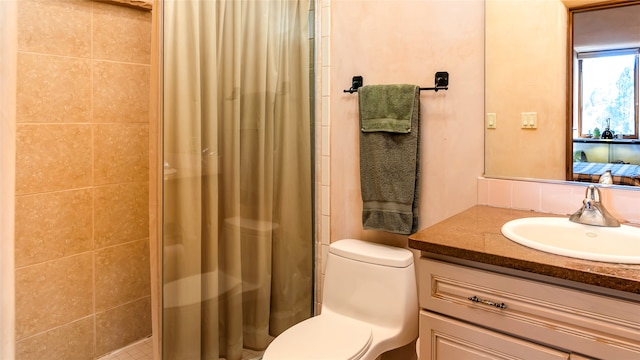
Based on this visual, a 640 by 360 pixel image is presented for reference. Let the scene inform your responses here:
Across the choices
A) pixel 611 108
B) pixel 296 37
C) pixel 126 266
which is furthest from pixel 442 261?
pixel 126 266

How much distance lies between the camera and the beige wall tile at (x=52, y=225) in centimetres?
185

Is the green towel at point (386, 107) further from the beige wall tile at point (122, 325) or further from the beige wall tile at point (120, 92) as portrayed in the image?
the beige wall tile at point (122, 325)

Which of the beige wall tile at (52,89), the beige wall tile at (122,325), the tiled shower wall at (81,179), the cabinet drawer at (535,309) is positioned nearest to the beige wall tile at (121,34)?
the tiled shower wall at (81,179)

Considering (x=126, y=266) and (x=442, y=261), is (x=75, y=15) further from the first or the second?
(x=442, y=261)

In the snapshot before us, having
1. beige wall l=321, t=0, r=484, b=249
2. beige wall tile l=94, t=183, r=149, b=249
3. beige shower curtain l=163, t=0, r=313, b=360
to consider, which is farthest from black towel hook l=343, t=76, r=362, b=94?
beige wall tile l=94, t=183, r=149, b=249

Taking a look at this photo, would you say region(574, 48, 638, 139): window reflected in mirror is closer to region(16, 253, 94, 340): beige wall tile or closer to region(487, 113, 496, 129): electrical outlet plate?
region(487, 113, 496, 129): electrical outlet plate

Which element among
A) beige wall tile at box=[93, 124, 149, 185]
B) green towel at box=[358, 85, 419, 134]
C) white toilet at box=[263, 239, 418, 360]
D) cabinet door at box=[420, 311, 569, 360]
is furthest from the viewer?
beige wall tile at box=[93, 124, 149, 185]

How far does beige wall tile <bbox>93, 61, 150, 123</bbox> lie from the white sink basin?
1.88 meters

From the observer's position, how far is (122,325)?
7.34 ft

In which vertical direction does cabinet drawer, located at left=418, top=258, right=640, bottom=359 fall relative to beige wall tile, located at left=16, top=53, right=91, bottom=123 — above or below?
below

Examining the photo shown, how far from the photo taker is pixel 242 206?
6.21 feet

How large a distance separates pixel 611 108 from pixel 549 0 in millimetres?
449

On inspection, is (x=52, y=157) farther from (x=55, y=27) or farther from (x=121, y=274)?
(x=121, y=274)

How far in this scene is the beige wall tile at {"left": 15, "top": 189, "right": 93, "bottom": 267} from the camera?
6.08 feet
